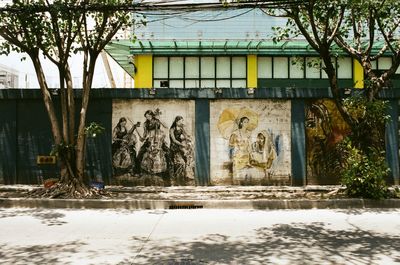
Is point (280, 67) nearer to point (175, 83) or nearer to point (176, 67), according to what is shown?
point (176, 67)

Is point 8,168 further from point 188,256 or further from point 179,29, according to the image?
point 179,29

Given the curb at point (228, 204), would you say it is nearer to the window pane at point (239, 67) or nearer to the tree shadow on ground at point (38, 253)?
the tree shadow on ground at point (38, 253)

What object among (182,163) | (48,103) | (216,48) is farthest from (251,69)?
(48,103)

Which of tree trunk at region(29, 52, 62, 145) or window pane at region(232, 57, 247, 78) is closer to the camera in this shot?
tree trunk at region(29, 52, 62, 145)

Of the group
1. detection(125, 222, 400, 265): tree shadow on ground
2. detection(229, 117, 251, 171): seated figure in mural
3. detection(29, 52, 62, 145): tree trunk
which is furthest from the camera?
detection(229, 117, 251, 171): seated figure in mural

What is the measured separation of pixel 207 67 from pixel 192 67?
80cm

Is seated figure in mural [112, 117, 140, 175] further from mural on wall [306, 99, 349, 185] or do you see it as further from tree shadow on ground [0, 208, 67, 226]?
mural on wall [306, 99, 349, 185]

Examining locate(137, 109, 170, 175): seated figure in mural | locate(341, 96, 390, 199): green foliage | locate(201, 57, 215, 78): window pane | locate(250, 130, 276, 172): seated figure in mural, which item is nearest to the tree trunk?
locate(137, 109, 170, 175): seated figure in mural

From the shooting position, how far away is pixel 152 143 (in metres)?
13.8

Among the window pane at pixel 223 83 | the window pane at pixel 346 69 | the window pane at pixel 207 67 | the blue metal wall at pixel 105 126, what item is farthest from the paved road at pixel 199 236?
the window pane at pixel 346 69

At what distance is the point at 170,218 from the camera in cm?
934

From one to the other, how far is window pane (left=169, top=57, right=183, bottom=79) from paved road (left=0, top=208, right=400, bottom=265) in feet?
44.6

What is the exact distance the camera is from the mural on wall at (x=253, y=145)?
13734 mm

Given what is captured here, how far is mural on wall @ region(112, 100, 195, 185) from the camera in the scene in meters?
13.8
